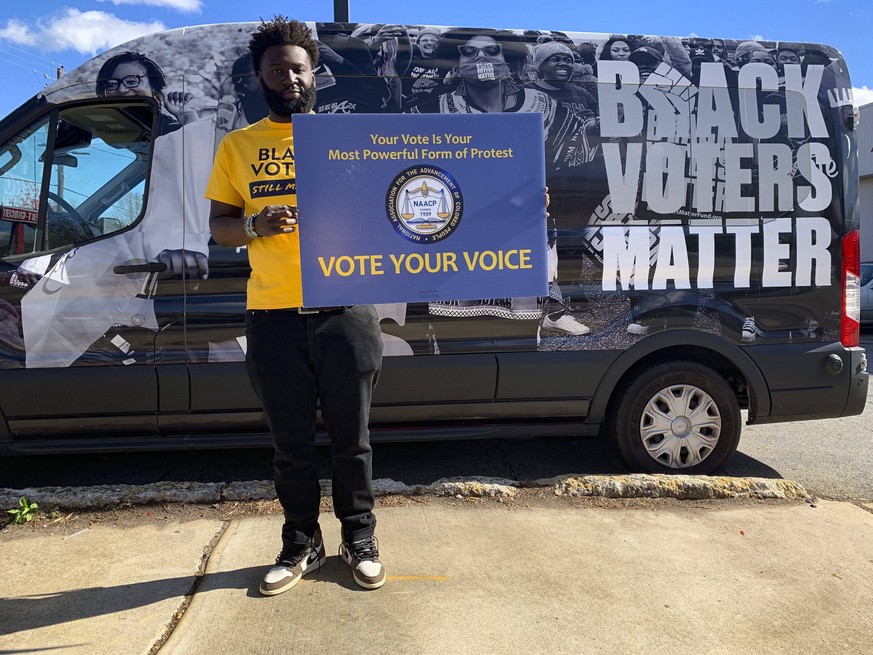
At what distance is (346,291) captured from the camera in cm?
228

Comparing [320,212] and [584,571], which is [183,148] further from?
[584,571]

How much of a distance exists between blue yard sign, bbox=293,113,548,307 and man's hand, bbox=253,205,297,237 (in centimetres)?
5

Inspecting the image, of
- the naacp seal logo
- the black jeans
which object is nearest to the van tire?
the black jeans

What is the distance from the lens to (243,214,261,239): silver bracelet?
2295 mm

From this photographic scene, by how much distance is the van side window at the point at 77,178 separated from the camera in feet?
11.3

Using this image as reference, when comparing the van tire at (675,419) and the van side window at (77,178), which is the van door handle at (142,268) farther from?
the van tire at (675,419)

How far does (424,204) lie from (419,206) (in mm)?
21

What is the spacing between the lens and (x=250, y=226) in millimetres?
2314

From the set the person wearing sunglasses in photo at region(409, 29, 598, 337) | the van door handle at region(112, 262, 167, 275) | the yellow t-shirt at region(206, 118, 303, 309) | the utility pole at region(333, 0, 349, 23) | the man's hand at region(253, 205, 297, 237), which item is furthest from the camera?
the utility pole at region(333, 0, 349, 23)

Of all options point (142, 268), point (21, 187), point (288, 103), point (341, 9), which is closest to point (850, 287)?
point (288, 103)

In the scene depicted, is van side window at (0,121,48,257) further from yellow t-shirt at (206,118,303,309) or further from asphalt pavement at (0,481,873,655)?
yellow t-shirt at (206,118,303,309)

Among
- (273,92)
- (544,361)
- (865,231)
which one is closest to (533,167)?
(273,92)

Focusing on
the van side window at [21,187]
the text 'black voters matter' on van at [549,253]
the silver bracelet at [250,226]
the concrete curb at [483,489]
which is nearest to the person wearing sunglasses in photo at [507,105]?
the text 'black voters matter' on van at [549,253]

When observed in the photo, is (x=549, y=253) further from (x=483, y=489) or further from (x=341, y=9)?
(x=341, y=9)
